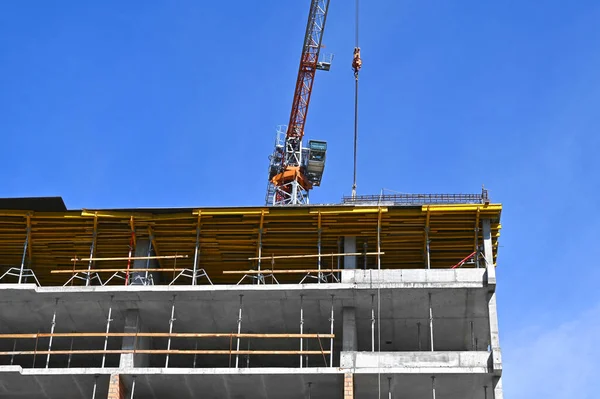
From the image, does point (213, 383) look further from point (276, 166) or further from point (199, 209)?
point (276, 166)

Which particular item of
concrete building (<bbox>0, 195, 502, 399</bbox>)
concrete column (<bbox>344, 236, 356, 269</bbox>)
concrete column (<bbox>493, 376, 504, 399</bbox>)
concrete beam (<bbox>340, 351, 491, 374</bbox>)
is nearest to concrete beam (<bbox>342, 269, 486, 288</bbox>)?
concrete building (<bbox>0, 195, 502, 399</bbox>)

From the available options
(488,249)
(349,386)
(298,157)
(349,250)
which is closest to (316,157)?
(298,157)

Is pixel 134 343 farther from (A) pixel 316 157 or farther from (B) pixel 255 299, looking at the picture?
(A) pixel 316 157

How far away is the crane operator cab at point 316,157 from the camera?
79.2 meters

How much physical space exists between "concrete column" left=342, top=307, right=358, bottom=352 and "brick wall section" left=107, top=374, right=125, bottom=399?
8.63 metres

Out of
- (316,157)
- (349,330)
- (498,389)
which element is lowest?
(498,389)

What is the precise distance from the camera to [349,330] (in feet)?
124

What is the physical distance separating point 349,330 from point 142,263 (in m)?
9.45

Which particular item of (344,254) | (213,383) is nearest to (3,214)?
(213,383)

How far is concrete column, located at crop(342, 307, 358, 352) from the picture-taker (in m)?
37.4

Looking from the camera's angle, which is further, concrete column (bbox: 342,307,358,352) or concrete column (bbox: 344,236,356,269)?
concrete column (bbox: 344,236,356,269)

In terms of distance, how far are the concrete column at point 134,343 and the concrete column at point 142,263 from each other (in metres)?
1.73

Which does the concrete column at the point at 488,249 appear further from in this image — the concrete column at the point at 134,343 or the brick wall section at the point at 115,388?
the brick wall section at the point at 115,388

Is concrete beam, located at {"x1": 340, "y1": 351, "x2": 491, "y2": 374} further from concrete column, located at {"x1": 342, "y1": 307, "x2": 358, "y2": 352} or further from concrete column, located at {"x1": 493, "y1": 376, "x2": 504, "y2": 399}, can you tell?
concrete column, located at {"x1": 342, "y1": 307, "x2": 358, "y2": 352}
